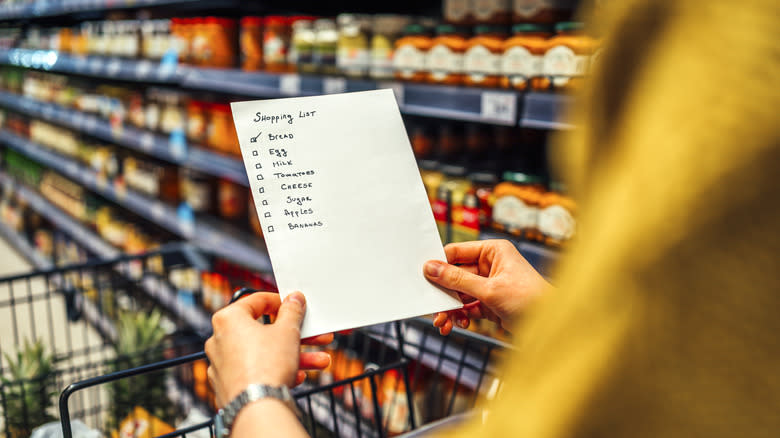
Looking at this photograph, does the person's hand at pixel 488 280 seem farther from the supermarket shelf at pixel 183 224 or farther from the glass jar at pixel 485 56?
the supermarket shelf at pixel 183 224

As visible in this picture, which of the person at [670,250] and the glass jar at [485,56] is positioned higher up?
the glass jar at [485,56]

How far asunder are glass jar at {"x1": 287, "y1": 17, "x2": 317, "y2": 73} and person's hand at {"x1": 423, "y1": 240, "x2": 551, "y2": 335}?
5.32 feet

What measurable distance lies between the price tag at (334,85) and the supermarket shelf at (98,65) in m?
1.16

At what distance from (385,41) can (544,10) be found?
0.56 m

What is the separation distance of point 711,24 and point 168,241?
3668mm

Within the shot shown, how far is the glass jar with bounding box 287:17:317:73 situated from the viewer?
2.28 meters

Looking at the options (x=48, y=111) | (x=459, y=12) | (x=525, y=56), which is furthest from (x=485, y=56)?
(x=48, y=111)

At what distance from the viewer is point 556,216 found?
151cm

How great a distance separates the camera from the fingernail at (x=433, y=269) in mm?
677

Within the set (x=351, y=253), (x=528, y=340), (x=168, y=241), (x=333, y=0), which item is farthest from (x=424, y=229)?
(x=168, y=241)

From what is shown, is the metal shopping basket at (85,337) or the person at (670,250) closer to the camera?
the person at (670,250)

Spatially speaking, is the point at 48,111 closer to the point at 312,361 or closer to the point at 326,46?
the point at 326,46

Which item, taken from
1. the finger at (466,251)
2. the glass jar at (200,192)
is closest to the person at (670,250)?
the finger at (466,251)

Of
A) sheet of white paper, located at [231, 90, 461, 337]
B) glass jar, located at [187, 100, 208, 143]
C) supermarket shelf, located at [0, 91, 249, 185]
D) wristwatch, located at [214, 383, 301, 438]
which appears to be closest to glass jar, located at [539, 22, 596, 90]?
sheet of white paper, located at [231, 90, 461, 337]
